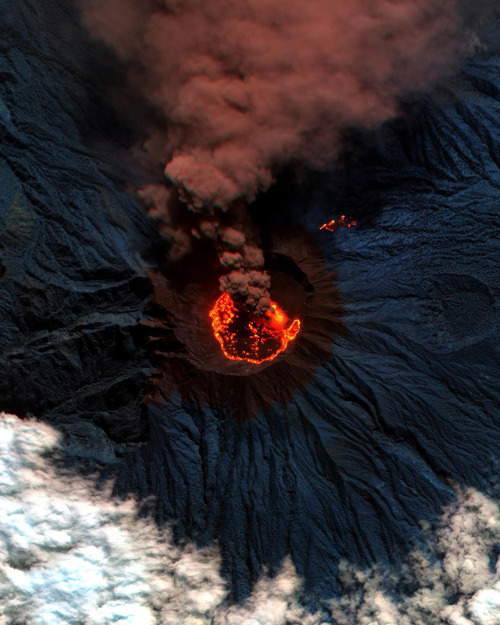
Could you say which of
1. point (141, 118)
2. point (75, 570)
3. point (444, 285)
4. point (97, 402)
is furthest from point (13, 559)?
point (444, 285)

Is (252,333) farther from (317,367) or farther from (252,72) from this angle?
(252,72)

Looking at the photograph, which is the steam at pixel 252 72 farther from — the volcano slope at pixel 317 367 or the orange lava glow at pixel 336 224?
the orange lava glow at pixel 336 224

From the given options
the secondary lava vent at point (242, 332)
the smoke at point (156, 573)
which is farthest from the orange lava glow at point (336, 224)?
the smoke at point (156, 573)

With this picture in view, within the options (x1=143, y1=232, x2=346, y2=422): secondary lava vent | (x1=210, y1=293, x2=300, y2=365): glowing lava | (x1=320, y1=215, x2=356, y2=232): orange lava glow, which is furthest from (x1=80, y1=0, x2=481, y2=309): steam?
(x1=320, y1=215, x2=356, y2=232): orange lava glow

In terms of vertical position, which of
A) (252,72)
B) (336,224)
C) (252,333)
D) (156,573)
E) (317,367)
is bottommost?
(156,573)

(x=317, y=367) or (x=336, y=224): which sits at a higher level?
(x=336, y=224)

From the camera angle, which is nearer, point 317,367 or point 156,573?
point 156,573

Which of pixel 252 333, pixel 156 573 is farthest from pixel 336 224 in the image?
pixel 156 573
